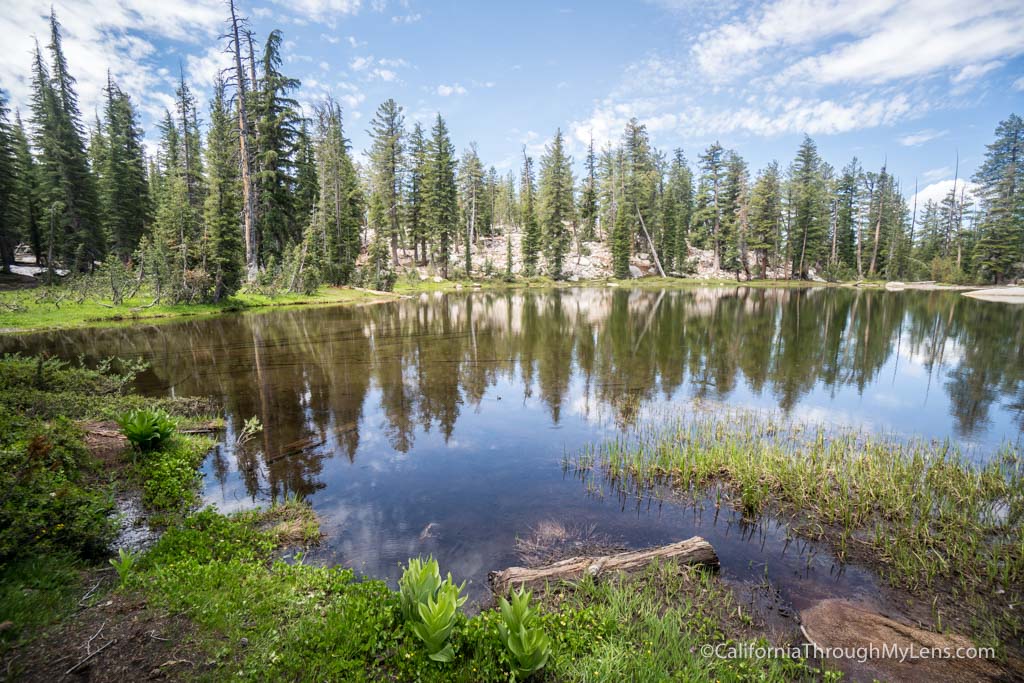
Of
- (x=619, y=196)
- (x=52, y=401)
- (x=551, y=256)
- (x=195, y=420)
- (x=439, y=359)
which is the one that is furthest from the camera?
(x=619, y=196)

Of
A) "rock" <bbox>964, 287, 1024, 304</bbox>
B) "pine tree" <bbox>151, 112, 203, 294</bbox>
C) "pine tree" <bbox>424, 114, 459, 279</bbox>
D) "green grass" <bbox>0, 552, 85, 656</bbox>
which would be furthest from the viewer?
"pine tree" <bbox>424, 114, 459, 279</bbox>

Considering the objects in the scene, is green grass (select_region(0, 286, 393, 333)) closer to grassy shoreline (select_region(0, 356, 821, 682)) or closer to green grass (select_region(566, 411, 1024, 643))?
grassy shoreline (select_region(0, 356, 821, 682))

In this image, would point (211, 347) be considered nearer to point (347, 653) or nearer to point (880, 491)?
point (347, 653)

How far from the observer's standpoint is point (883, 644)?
437cm

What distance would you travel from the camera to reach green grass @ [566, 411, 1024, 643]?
5.39 meters

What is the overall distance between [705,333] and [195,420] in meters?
23.3

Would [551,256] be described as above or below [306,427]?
above

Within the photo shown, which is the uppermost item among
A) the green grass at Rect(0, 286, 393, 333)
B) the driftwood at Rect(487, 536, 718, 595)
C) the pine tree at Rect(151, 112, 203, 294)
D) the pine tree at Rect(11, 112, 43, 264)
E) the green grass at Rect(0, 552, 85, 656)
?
the pine tree at Rect(11, 112, 43, 264)

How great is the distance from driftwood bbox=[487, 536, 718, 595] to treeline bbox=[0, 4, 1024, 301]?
33107mm

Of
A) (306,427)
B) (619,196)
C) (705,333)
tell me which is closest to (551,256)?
(619,196)

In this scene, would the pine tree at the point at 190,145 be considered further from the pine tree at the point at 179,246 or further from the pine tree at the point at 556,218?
the pine tree at the point at 556,218

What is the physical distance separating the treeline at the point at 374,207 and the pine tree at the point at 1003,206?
0.88ft

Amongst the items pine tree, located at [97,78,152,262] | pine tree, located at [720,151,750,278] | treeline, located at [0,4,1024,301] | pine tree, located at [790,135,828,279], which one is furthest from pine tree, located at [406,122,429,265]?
pine tree, located at [790,135,828,279]

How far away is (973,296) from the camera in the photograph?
1836 inches
